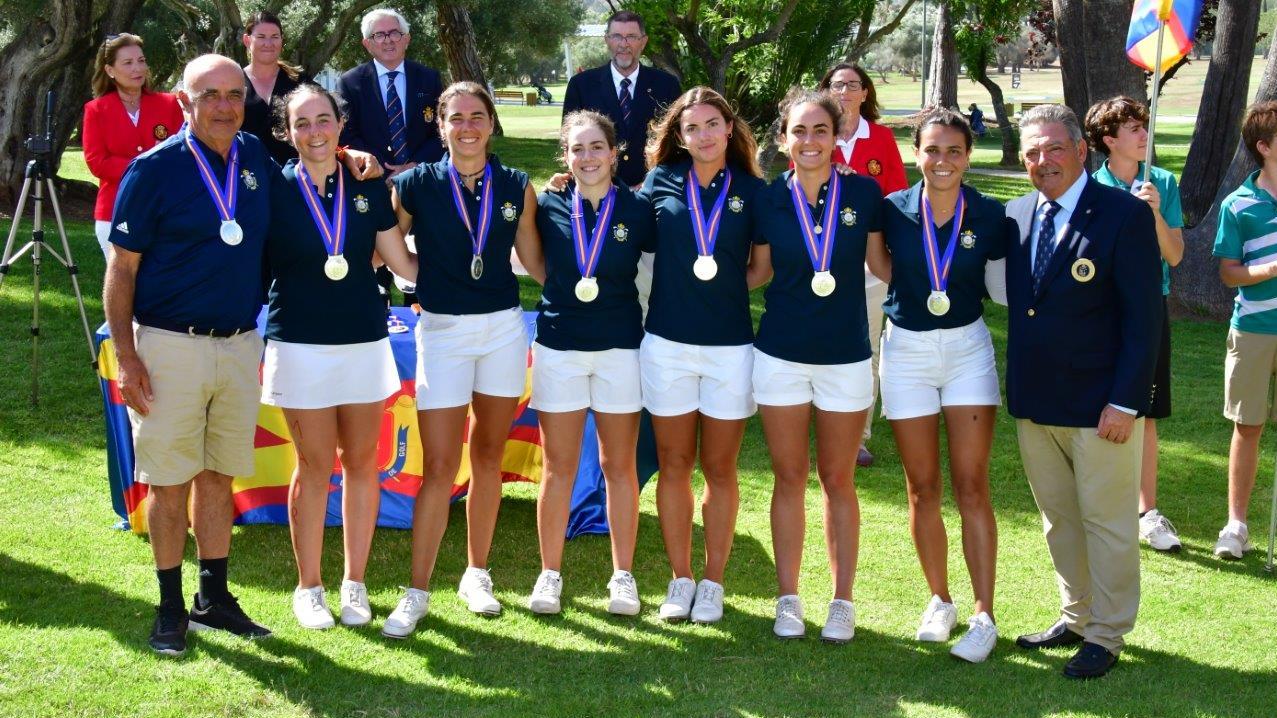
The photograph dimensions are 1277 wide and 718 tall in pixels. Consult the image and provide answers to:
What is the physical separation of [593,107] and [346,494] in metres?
2.67

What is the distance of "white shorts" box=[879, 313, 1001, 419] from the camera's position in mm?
4520

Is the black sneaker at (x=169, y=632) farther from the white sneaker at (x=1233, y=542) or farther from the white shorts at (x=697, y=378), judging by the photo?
the white sneaker at (x=1233, y=542)

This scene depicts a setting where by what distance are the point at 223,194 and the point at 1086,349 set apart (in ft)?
9.57

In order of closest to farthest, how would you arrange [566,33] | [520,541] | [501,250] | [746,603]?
1. [501,250]
2. [746,603]
3. [520,541]
4. [566,33]

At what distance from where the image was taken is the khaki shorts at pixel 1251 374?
5.66 meters

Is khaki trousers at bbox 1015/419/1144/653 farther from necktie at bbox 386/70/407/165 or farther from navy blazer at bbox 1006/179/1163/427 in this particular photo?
necktie at bbox 386/70/407/165

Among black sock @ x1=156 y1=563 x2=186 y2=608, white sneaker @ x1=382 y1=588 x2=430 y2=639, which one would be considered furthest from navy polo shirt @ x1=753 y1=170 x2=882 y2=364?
black sock @ x1=156 y1=563 x2=186 y2=608

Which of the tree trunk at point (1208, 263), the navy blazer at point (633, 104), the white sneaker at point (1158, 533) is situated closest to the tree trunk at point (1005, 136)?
the tree trunk at point (1208, 263)

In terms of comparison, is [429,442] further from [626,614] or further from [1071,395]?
[1071,395]

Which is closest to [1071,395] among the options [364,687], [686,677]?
[686,677]

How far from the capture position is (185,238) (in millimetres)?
4398

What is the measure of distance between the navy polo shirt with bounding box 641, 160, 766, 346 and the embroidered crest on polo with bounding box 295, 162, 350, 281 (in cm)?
112

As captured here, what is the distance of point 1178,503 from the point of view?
6.70 metres

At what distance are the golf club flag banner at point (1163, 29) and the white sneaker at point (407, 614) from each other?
337 centimetres
